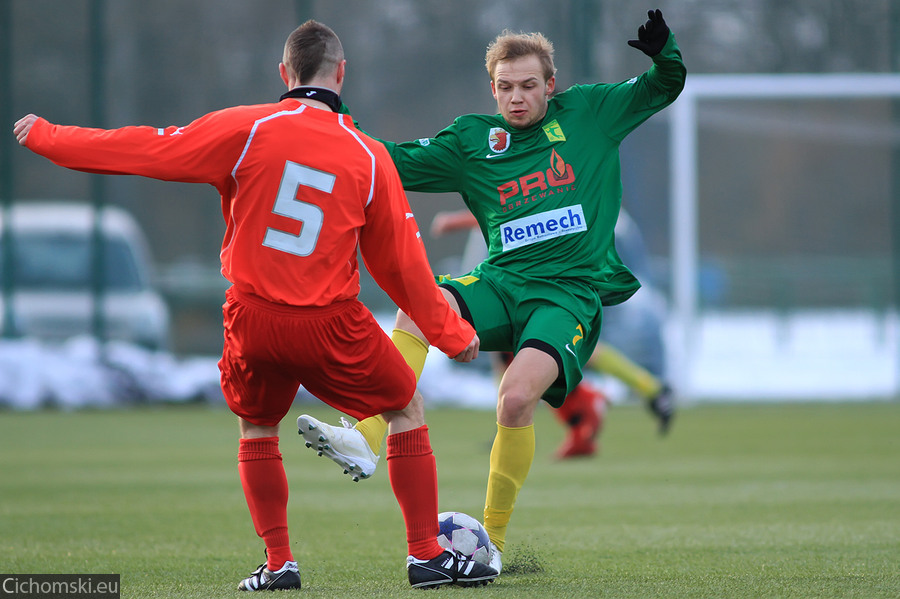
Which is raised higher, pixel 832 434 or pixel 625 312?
pixel 625 312

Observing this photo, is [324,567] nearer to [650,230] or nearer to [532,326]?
[532,326]

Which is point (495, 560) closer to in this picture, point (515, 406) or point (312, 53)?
point (515, 406)

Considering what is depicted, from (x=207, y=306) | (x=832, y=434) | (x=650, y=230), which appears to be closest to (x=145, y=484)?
(x=832, y=434)

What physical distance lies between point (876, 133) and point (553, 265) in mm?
10293

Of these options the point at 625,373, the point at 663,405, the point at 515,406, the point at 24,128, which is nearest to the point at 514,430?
the point at 515,406

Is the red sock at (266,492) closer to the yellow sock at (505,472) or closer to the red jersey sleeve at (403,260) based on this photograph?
the red jersey sleeve at (403,260)

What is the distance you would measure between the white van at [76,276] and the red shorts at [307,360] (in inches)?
374

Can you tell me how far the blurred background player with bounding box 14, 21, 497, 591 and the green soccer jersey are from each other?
67cm

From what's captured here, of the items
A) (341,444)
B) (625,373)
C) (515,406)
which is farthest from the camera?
(625,373)

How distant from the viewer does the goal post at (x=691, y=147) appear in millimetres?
12164

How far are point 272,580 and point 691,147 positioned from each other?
10.1 m

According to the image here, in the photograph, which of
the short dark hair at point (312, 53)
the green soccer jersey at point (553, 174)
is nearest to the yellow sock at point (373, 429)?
the green soccer jersey at point (553, 174)

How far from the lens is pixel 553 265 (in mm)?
4000

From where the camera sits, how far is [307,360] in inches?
129
